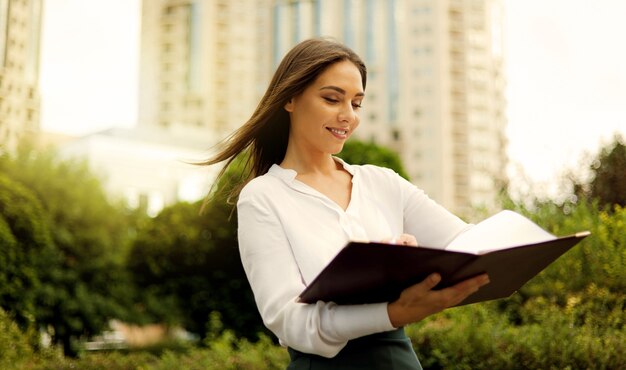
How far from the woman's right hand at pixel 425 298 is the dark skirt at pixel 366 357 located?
0.68ft

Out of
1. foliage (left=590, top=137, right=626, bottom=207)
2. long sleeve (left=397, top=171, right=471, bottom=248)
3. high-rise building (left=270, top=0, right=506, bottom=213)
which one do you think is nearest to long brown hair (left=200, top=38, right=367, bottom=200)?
long sleeve (left=397, top=171, right=471, bottom=248)

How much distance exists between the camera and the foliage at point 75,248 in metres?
15.2

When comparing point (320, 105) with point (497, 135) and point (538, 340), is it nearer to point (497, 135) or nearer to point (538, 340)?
point (538, 340)

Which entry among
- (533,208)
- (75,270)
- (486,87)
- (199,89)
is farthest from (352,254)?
(486,87)

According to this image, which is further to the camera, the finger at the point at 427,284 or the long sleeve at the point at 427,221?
the long sleeve at the point at 427,221

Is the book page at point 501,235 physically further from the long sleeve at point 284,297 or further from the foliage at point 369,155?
the foliage at point 369,155

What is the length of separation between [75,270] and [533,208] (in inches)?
413

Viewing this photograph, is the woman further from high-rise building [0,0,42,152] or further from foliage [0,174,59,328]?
high-rise building [0,0,42,152]

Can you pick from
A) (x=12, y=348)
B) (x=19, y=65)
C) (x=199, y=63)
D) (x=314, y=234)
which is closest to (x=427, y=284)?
(x=314, y=234)

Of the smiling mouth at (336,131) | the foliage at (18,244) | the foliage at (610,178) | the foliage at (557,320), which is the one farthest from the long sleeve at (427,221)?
the foliage at (18,244)

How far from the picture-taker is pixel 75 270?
15.8 meters

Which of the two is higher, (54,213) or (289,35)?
(289,35)

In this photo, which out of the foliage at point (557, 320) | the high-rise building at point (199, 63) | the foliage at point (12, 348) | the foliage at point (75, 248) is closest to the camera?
the foliage at point (557, 320)

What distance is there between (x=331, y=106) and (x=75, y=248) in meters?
15.1
